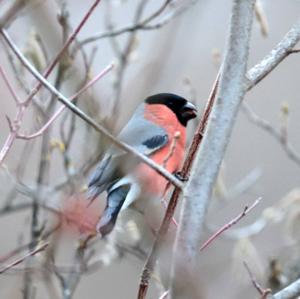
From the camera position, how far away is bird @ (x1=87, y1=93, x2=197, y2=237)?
192cm

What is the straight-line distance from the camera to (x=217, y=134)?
1123 mm

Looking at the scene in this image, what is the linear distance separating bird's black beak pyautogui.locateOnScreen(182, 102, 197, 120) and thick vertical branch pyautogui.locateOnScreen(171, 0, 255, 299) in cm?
157

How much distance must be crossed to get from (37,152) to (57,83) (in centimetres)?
130

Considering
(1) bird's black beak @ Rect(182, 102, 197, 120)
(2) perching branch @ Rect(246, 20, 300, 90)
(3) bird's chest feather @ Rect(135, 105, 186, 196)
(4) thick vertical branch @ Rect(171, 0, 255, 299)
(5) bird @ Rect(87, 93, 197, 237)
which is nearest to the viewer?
(4) thick vertical branch @ Rect(171, 0, 255, 299)

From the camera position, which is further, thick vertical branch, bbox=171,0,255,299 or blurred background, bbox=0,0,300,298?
blurred background, bbox=0,0,300,298

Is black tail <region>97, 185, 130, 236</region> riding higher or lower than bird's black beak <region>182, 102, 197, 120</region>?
Result: lower

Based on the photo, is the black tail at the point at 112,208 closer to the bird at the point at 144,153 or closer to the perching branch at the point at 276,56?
the bird at the point at 144,153

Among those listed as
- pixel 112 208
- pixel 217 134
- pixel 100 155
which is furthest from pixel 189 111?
pixel 217 134

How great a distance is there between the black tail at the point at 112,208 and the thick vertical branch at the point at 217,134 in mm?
778

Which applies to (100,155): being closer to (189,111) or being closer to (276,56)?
(189,111)

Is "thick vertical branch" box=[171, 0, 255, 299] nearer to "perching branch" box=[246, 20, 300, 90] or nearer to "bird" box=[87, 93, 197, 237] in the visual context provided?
"perching branch" box=[246, 20, 300, 90]

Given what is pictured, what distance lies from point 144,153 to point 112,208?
1.36 feet

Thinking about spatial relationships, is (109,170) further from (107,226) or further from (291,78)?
(291,78)

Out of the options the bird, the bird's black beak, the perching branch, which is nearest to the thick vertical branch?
the perching branch
